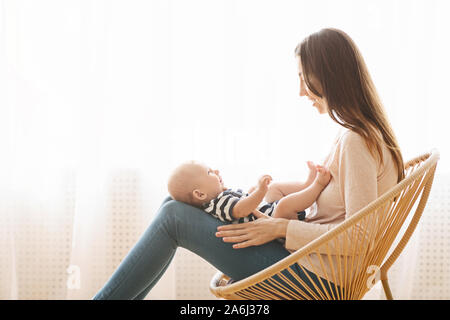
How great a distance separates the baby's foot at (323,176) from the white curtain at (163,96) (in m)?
0.70

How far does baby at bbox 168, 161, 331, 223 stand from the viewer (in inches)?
51.2

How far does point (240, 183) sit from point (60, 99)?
861mm

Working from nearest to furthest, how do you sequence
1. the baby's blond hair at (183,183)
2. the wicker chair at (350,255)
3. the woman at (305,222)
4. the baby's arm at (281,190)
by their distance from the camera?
the wicker chair at (350,255)
the woman at (305,222)
the baby's blond hair at (183,183)
the baby's arm at (281,190)

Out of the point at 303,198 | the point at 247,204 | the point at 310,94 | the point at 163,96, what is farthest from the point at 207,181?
the point at 163,96

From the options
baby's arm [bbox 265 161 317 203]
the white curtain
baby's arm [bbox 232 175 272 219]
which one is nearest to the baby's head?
baby's arm [bbox 232 175 272 219]

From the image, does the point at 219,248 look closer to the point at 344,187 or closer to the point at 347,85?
the point at 344,187

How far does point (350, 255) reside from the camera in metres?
1.18

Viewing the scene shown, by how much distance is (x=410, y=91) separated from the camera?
78.6 inches

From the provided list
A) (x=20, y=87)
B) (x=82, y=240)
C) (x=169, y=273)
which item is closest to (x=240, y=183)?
(x=169, y=273)

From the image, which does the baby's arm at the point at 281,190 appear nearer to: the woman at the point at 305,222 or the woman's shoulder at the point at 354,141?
the woman at the point at 305,222

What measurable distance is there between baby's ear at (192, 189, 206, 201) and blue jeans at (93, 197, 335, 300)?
0.06 meters

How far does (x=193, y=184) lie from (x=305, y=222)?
0.33 m

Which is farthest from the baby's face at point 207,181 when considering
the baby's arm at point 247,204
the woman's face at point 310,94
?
the woman's face at point 310,94

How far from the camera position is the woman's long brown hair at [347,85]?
125 centimetres
